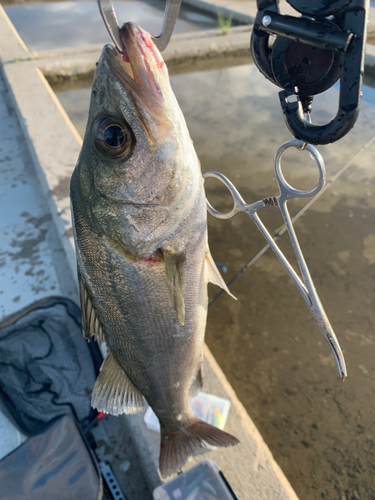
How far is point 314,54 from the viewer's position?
931 millimetres

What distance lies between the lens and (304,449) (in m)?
2.21

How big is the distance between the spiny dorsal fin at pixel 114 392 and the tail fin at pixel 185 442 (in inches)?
9.3

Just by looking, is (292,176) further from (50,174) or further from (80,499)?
(80,499)

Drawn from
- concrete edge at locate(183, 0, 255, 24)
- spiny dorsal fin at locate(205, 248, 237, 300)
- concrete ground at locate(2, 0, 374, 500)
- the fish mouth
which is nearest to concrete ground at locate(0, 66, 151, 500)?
concrete ground at locate(2, 0, 374, 500)

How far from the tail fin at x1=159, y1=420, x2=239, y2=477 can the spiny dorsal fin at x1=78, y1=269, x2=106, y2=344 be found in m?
0.58

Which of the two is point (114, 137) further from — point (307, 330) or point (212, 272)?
point (307, 330)

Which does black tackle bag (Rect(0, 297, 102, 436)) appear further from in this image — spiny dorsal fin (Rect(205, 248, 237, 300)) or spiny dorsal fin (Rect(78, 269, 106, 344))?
spiny dorsal fin (Rect(205, 248, 237, 300))

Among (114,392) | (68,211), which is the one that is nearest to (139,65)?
(114,392)

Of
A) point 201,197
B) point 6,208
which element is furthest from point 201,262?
point 6,208

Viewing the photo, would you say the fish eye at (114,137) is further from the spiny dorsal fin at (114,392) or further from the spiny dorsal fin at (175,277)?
the spiny dorsal fin at (114,392)

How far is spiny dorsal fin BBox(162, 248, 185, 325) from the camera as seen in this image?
1154mm

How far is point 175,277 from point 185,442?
820 millimetres

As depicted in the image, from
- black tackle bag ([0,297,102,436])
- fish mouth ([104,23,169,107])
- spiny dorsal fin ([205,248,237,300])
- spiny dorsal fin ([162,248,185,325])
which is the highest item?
fish mouth ([104,23,169,107])

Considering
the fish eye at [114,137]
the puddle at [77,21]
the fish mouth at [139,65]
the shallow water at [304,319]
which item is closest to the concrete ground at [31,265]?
the shallow water at [304,319]
